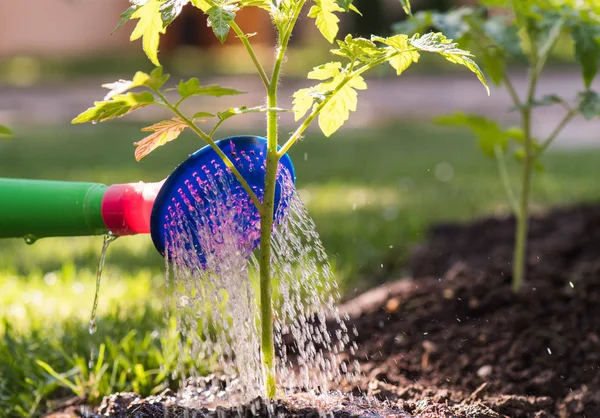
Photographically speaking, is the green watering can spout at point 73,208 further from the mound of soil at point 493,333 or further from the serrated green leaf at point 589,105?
the serrated green leaf at point 589,105

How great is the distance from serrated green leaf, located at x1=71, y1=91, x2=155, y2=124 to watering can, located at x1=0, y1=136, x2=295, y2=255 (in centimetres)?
26

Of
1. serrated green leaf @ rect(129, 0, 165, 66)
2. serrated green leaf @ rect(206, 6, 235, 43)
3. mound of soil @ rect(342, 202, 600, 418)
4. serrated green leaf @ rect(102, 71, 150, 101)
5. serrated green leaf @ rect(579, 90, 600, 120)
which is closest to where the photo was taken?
serrated green leaf @ rect(102, 71, 150, 101)

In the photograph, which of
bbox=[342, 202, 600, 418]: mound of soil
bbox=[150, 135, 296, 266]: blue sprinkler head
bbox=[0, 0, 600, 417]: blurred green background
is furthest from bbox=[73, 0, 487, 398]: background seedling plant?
bbox=[0, 0, 600, 417]: blurred green background

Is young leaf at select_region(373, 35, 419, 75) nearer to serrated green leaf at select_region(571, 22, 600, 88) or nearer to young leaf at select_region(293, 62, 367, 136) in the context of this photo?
young leaf at select_region(293, 62, 367, 136)

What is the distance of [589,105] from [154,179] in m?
3.34

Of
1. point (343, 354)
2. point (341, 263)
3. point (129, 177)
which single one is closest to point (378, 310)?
point (343, 354)

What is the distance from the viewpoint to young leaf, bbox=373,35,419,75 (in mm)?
1609

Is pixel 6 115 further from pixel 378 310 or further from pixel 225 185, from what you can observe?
pixel 225 185

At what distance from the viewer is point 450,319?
A: 272cm

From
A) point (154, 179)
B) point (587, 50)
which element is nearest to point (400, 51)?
point (587, 50)

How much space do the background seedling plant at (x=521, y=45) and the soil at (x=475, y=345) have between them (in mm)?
173

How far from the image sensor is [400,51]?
64.4 inches

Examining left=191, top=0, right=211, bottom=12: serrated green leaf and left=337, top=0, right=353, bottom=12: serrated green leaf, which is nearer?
left=337, top=0, right=353, bottom=12: serrated green leaf

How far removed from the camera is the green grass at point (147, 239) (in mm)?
2309
